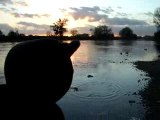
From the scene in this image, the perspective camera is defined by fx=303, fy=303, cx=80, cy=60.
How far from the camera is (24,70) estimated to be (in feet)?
8.53

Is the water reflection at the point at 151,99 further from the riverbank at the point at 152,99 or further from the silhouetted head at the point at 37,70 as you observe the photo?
the silhouetted head at the point at 37,70

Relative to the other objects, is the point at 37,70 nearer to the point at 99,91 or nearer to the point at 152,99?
the point at 152,99

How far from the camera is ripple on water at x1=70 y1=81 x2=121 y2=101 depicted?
13.4m

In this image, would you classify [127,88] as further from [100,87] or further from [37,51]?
[37,51]

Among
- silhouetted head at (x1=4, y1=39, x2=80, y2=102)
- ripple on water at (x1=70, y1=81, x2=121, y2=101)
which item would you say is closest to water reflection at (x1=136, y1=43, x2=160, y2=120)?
ripple on water at (x1=70, y1=81, x2=121, y2=101)

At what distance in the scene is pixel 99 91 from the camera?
14875 millimetres

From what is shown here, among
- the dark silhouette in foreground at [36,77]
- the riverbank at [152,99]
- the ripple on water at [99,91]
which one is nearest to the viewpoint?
the dark silhouette in foreground at [36,77]

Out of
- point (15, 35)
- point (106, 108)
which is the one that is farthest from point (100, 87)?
point (15, 35)

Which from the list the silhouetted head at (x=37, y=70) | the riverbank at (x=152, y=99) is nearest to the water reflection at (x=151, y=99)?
the riverbank at (x=152, y=99)

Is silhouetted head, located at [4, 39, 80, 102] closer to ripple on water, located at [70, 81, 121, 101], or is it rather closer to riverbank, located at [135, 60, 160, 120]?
riverbank, located at [135, 60, 160, 120]

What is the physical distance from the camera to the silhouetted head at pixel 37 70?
2.61 metres

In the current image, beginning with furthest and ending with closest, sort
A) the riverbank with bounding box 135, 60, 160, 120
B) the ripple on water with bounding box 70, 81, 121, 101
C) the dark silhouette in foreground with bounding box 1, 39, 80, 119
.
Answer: the ripple on water with bounding box 70, 81, 121, 101, the riverbank with bounding box 135, 60, 160, 120, the dark silhouette in foreground with bounding box 1, 39, 80, 119

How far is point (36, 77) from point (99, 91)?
1239 cm

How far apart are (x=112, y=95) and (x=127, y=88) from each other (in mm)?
2229
